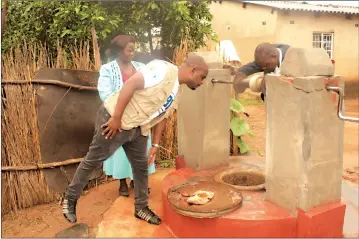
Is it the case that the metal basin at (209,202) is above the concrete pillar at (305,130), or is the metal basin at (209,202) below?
below

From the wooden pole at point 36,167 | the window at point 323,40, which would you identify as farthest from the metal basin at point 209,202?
the window at point 323,40

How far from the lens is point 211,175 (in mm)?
3592

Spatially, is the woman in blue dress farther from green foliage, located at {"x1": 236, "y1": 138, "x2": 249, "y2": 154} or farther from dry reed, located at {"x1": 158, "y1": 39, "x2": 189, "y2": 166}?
green foliage, located at {"x1": 236, "y1": 138, "x2": 249, "y2": 154}

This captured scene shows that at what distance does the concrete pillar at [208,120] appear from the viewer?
11.8 feet

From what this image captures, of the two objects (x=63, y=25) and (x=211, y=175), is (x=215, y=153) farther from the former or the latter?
(x=63, y=25)

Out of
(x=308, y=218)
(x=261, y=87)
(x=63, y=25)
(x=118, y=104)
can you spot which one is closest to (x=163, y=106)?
(x=118, y=104)

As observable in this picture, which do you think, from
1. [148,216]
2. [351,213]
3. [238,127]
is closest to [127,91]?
[148,216]

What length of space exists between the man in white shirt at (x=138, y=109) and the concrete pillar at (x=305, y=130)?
0.62 metres

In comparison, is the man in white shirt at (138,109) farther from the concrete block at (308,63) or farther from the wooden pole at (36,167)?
the wooden pole at (36,167)

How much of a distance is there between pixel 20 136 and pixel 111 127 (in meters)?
1.93

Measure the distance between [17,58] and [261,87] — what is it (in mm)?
2754

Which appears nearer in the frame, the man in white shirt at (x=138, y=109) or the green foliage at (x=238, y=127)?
the man in white shirt at (x=138, y=109)

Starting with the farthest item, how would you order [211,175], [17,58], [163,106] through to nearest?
[17,58], [211,175], [163,106]

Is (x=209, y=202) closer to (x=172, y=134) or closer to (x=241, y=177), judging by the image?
(x=241, y=177)
